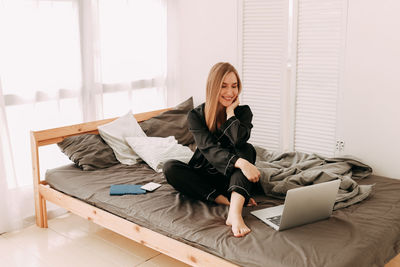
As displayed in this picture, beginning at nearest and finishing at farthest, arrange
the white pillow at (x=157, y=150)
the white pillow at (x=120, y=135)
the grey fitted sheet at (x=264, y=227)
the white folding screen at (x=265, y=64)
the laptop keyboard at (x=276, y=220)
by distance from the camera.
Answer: the grey fitted sheet at (x=264, y=227)
the laptop keyboard at (x=276, y=220)
the white pillow at (x=157, y=150)
the white pillow at (x=120, y=135)
the white folding screen at (x=265, y=64)

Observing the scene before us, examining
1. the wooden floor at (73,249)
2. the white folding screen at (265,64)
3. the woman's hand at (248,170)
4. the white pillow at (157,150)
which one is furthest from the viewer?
the white folding screen at (265,64)

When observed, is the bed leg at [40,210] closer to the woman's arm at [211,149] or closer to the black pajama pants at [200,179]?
the black pajama pants at [200,179]

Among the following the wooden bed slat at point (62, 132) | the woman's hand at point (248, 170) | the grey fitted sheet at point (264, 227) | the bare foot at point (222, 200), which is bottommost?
the grey fitted sheet at point (264, 227)

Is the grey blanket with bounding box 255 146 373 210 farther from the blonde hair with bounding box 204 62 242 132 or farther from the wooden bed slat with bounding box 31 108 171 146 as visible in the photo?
the wooden bed slat with bounding box 31 108 171 146

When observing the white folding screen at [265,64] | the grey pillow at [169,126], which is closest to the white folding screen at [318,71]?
the white folding screen at [265,64]

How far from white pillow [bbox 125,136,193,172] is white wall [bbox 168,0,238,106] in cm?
90

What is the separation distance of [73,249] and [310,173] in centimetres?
152

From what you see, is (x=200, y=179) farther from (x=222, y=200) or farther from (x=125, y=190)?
(x=125, y=190)

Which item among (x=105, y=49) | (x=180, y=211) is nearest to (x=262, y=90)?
(x=105, y=49)

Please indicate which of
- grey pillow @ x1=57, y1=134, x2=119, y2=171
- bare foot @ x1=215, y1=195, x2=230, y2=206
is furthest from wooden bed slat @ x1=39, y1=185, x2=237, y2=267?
bare foot @ x1=215, y1=195, x2=230, y2=206

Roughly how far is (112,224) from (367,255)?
1.37 metres

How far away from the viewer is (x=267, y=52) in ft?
12.1

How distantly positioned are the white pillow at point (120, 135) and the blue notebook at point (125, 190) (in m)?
0.47

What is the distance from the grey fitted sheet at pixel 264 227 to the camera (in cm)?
201
